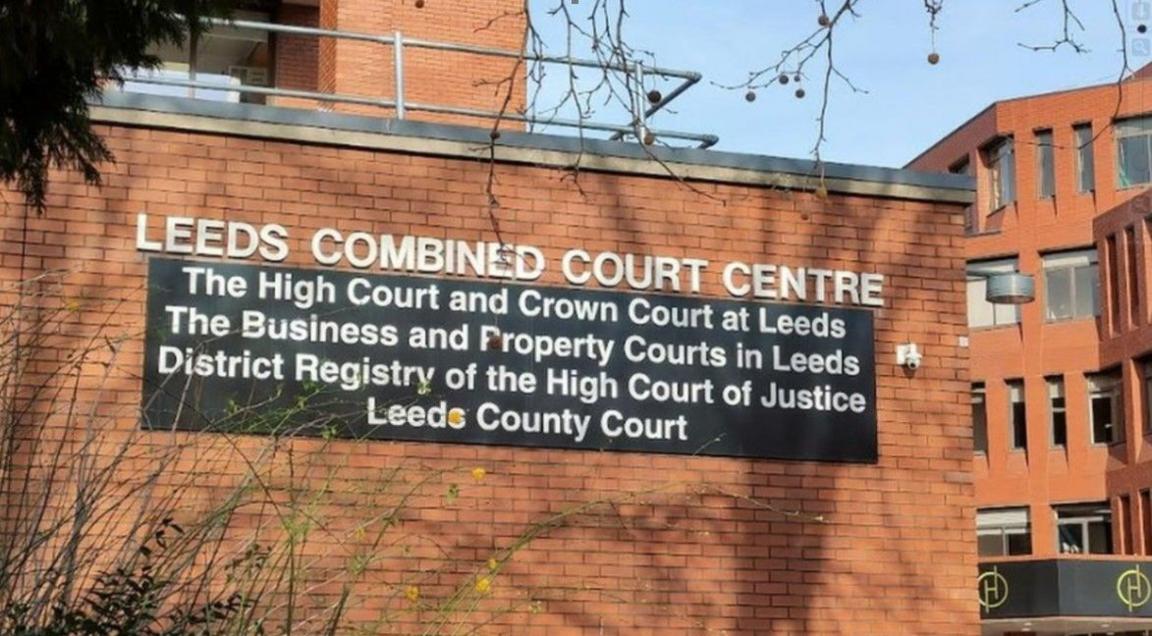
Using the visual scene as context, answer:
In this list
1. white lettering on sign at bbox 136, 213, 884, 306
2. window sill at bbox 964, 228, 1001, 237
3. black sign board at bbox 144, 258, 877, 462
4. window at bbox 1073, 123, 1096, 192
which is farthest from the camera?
window sill at bbox 964, 228, 1001, 237

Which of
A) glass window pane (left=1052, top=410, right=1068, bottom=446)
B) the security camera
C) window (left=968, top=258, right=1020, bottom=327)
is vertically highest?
window (left=968, top=258, right=1020, bottom=327)

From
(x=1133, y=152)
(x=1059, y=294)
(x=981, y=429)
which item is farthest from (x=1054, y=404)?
(x=1133, y=152)

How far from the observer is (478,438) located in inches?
522

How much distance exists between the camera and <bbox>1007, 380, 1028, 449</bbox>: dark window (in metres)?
54.6

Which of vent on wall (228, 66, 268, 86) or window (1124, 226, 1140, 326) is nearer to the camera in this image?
vent on wall (228, 66, 268, 86)

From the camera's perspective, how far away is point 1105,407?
5241 centimetres

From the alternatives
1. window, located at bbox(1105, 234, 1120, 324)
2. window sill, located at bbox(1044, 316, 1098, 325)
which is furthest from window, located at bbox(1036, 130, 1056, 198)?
window sill, located at bbox(1044, 316, 1098, 325)

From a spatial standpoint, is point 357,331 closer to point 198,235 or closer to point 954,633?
point 198,235

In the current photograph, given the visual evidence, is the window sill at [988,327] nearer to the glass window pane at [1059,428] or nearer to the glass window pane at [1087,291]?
the glass window pane at [1087,291]

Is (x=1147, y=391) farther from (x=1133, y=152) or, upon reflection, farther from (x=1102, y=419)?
(x=1133, y=152)

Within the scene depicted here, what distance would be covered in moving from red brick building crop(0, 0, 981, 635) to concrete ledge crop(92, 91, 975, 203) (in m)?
0.02

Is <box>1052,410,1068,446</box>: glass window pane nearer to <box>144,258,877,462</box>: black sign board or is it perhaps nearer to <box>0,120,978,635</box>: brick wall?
<box>0,120,978,635</box>: brick wall

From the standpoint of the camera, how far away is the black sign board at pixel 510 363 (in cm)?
1284

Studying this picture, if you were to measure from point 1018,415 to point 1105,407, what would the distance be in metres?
2.97
